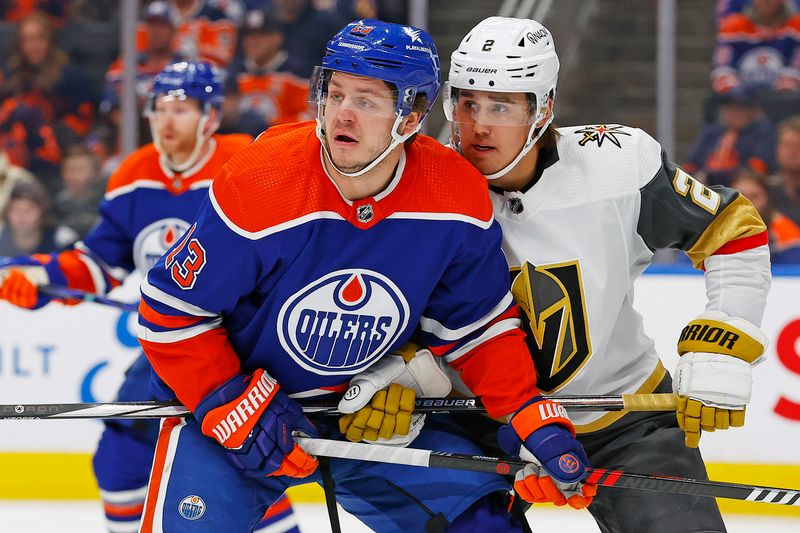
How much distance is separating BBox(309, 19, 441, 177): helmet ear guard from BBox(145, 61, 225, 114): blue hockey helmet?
1246 mm

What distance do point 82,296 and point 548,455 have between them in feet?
5.79

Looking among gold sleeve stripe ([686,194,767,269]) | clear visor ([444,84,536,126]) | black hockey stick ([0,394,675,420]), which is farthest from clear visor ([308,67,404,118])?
gold sleeve stripe ([686,194,767,269])

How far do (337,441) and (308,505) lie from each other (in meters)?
1.75

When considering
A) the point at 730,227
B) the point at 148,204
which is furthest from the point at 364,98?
the point at 148,204

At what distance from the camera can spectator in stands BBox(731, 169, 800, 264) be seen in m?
4.46

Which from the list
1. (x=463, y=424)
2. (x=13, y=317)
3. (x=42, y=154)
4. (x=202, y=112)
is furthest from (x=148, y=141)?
(x=463, y=424)

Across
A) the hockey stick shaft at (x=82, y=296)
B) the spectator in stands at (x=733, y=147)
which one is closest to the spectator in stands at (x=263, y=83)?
the hockey stick shaft at (x=82, y=296)

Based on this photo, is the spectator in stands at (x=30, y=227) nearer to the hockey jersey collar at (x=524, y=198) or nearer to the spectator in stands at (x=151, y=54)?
the spectator in stands at (x=151, y=54)

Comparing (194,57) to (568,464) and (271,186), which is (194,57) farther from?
(568,464)

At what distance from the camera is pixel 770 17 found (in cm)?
475

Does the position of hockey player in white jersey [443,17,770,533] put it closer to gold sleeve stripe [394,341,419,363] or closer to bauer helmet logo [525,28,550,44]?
bauer helmet logo [525,28,550,44]

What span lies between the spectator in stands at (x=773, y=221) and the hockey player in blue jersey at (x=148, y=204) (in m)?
2.18

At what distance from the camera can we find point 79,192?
492 cm

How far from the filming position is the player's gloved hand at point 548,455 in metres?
2.07
